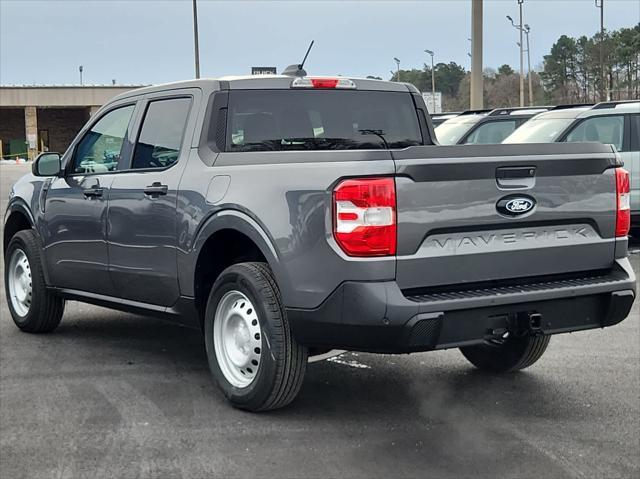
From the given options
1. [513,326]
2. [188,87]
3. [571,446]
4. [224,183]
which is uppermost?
[188,87]

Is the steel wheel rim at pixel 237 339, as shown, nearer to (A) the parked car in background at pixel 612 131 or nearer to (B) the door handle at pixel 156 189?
(B) the door handle at pixel 156 189

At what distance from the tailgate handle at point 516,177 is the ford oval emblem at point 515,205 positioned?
62 millimetres

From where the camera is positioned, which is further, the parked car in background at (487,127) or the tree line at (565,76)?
the tree line at (565,76)

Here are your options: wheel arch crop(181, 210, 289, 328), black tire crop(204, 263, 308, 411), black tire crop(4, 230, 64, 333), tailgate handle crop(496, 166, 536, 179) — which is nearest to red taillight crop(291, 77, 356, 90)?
wheel arch crop(181, 210, 289, 328)

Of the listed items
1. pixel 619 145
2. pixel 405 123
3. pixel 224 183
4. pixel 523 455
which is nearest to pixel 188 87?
pixel 224 183

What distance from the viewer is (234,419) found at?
5148mm

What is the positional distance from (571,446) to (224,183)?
7.70ft

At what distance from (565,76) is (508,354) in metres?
107

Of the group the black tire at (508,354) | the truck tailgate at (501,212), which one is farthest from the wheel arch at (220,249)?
the black tire at (508,354)

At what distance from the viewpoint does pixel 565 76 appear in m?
107

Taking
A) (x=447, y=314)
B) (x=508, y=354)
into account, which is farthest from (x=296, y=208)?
(x=508, y=354)

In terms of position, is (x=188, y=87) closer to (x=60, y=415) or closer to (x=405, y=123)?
(x=405, y=123)

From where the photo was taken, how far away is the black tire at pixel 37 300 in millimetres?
7199

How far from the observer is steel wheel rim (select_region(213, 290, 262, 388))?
5.16 meters
